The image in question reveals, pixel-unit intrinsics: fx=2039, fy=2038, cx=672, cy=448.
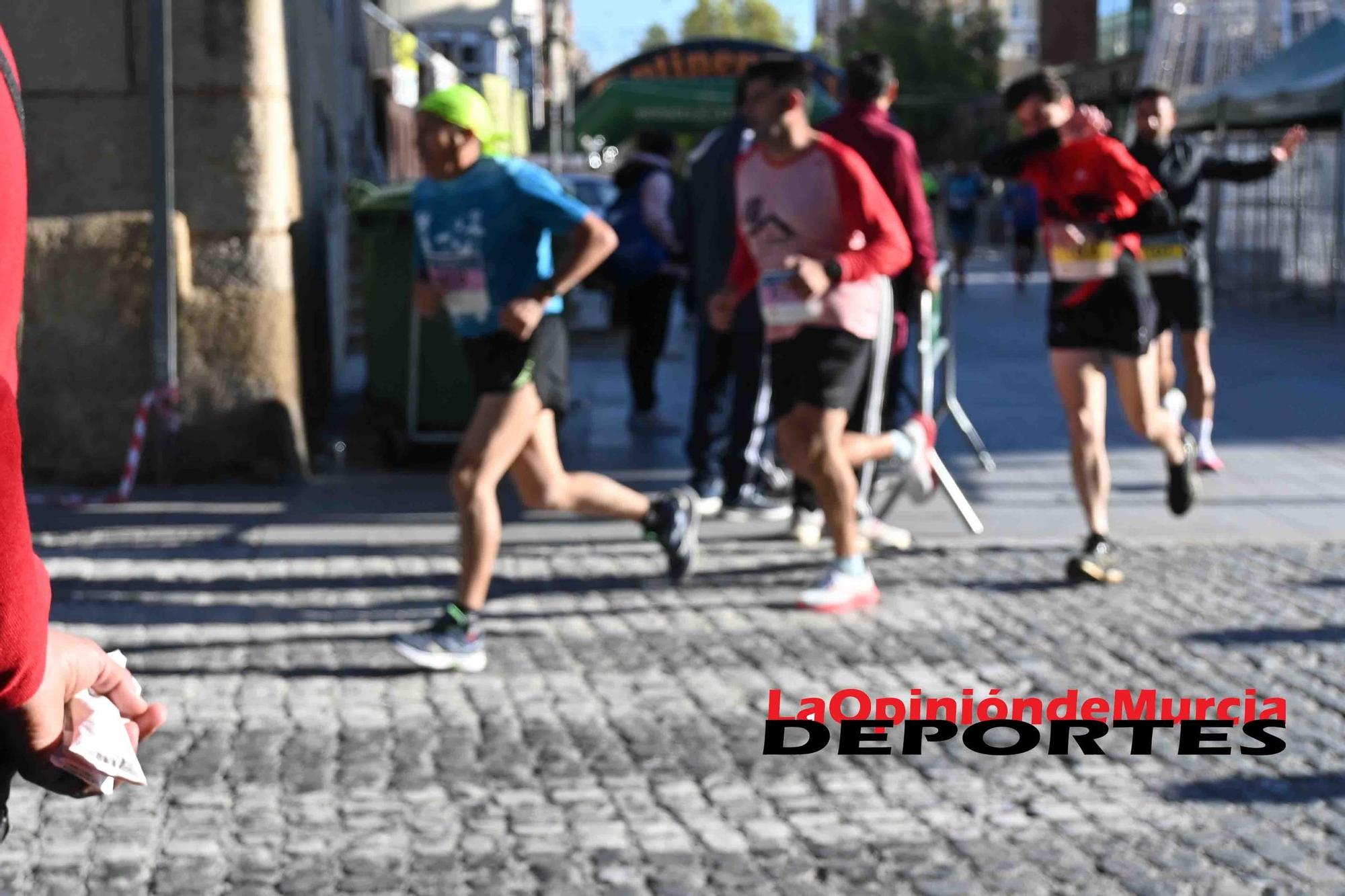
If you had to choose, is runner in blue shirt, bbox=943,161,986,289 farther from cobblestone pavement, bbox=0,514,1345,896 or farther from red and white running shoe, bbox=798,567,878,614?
red and white running shoe, bbox=798,567,878,614

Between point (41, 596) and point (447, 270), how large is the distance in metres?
4.37

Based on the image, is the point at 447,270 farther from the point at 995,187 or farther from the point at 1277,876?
the point at 995,187

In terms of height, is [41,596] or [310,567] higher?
[41,596]

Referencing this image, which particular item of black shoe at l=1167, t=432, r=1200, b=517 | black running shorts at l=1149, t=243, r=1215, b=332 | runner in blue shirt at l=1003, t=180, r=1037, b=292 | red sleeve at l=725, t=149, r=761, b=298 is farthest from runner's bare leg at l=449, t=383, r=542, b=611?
runner in blue shirt at l=1003, t=180, r=1037, b=292

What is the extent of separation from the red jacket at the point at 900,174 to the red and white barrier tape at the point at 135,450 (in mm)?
3390

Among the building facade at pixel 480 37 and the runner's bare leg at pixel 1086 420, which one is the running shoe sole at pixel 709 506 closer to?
the runner's bare leg at pixel 1086 420

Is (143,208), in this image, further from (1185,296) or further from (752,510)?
(1185,296)

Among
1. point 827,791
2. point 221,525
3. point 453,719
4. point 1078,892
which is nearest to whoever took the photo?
point 1078,892

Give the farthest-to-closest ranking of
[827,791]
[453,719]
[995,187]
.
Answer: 1. [995,187]
2. [453,719]
3. [827,791]

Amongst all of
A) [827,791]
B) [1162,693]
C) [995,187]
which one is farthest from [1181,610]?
[995,187]

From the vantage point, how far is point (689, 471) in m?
9.98

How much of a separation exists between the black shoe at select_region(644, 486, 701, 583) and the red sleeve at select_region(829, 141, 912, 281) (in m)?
1.01

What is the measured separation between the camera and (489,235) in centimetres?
630

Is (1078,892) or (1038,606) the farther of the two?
(1038,606)
